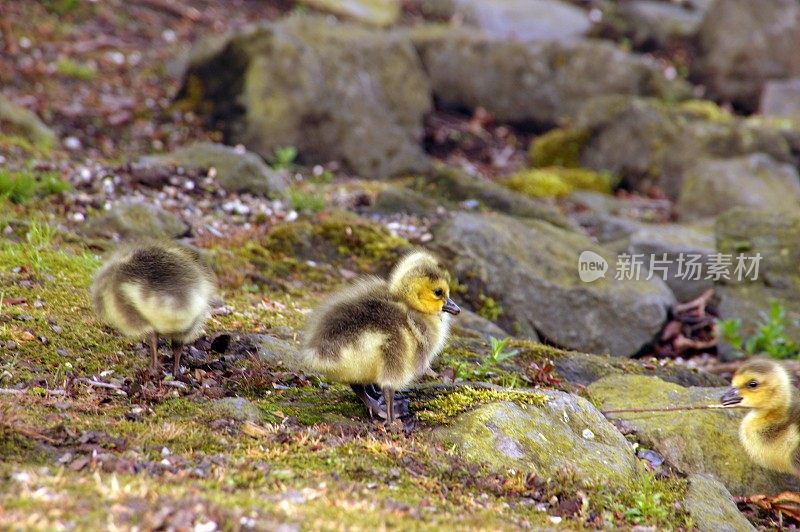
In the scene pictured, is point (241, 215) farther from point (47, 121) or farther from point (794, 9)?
point (794, 9)

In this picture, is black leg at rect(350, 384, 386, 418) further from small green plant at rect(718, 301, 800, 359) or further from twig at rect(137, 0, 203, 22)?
twig at rect(137, 0, 203, 22)

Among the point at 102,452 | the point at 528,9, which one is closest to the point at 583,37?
the point at 528,9

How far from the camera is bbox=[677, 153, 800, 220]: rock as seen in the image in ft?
49.6

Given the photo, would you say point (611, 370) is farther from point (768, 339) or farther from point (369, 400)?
point (768, 339)

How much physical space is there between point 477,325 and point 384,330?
10.8 feet

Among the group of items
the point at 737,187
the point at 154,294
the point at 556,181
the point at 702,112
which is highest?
the point at 702,112

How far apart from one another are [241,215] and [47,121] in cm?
528

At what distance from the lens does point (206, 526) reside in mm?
3955

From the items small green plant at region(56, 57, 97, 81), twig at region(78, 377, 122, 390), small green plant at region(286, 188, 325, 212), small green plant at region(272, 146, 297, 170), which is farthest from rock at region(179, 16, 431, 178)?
twig at region(78, 377, 122, 390)

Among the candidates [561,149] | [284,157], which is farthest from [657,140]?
[284,157]

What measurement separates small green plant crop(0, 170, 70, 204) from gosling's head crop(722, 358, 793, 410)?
6961mm

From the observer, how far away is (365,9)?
23047mm

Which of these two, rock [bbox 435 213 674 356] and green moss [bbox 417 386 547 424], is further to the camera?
rock [bbox 435 213 674 356]

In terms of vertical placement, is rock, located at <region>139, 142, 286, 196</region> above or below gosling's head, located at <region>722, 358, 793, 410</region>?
above
